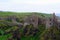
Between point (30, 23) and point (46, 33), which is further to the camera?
point (30, 23)

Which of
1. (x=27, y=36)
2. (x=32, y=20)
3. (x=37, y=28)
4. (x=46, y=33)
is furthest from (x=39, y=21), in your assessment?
(x=46, y=33)

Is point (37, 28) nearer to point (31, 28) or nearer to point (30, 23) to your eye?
point (31, 28)

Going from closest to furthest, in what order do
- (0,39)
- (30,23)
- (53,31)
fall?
(53,31) < (0,39) < (30,23)

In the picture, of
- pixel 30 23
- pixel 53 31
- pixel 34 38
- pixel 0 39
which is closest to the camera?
pixel 53 31

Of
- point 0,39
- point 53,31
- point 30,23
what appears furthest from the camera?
point 30,23

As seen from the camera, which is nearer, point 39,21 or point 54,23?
point 54,23

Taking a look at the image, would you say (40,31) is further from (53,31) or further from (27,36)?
(53,31)

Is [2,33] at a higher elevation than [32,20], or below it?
below

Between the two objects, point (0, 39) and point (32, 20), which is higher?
point (32, 20)

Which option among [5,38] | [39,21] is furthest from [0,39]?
[39,21]
